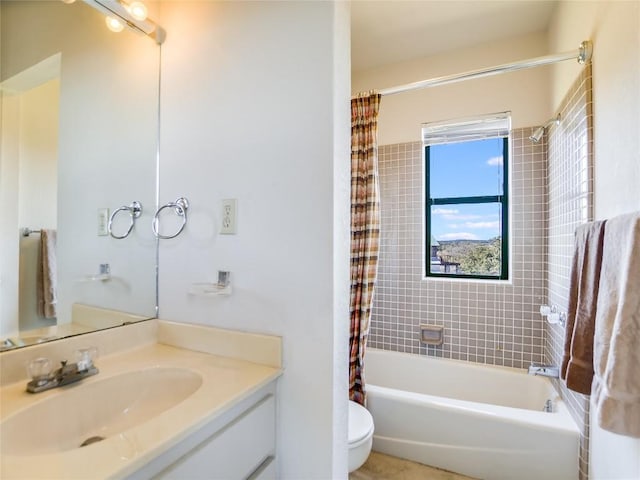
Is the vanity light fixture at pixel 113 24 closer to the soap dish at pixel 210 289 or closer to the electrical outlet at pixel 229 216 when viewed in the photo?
the electrical outlet at pixel 229 216

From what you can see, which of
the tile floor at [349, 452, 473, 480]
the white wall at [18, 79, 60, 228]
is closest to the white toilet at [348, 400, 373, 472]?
the tile floor at [349, 452, 473, 480]

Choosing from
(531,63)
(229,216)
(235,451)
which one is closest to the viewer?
(235,451)

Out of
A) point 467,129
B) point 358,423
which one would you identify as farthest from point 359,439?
point 467,129

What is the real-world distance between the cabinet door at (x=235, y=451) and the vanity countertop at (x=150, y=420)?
63 mm

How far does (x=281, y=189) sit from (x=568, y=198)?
1.71 metres

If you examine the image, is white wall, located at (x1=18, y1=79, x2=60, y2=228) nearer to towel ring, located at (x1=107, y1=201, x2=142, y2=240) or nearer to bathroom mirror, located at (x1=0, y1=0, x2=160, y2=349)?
bathroom mirror, located at (x1=0, y1=0, x2=160, y2=349)

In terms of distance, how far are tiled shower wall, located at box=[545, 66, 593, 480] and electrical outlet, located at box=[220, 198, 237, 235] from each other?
5.34ft

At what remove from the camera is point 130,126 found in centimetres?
132

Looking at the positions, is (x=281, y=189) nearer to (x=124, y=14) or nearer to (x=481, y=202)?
(x=124, y=14)

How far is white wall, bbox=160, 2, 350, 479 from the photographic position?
101cm

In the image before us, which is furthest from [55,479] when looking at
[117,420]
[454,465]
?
[454,465]

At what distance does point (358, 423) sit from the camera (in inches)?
61.9

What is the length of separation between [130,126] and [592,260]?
1938 millimetres

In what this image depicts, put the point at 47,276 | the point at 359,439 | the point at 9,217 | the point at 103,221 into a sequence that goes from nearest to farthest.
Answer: the point at 9,217, the point at 47,276, the point at 103,221, the point at 359,439
